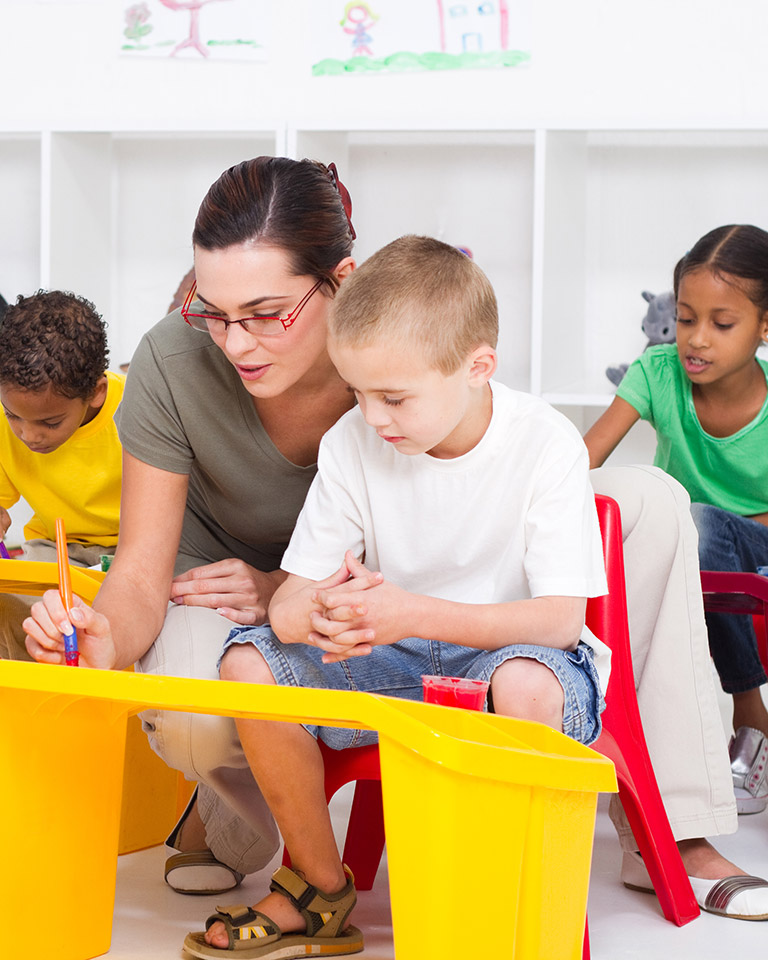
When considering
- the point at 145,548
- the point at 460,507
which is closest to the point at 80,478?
the point at 145,548

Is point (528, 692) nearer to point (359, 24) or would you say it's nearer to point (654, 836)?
point (654, 836)

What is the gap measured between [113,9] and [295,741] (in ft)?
7.73

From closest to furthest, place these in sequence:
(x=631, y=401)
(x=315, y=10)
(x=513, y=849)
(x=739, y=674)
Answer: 1. (x=513, y=849)
2. (x=739, y=674)
3. (x=631, y=401)
4. (x=315, y=10)

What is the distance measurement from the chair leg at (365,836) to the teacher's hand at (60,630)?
39cm

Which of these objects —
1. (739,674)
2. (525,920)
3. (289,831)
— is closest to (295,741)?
(289,831)

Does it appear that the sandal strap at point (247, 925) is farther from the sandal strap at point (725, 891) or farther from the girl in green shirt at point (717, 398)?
the girl in green shirt at point (717, 398)

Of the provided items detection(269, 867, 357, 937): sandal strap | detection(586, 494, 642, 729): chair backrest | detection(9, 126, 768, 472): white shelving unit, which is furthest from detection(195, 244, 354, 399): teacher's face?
detection(9, 126, 768, 472): white shelving unit

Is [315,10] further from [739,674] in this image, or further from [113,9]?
[739,674]

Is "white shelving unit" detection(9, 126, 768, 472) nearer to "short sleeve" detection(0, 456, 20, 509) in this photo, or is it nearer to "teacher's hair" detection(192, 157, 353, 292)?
"short sleeve" detection(0, 456, 20, 509)

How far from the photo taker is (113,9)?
296cm

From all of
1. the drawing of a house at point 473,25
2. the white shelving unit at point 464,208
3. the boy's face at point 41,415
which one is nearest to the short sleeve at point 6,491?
the boy's face at point 41,415

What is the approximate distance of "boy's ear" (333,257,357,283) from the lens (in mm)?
1291

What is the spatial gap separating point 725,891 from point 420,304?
0.73 m

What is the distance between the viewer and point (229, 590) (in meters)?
1.39
